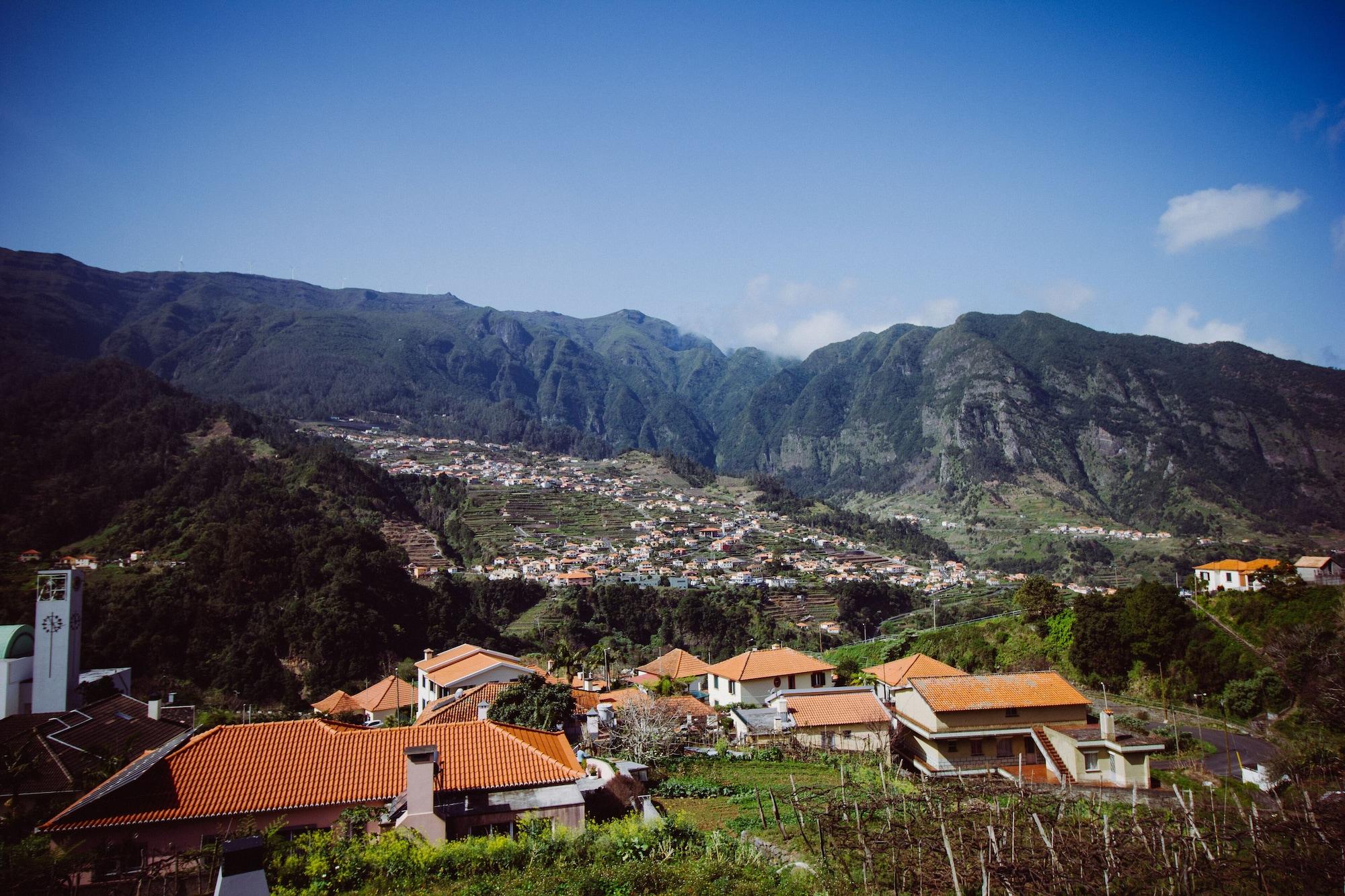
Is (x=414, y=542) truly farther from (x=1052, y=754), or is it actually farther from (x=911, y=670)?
(x=1052, y=754)

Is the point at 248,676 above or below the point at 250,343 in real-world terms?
below

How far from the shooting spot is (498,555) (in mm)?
77750

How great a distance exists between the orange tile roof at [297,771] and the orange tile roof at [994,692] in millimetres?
13933

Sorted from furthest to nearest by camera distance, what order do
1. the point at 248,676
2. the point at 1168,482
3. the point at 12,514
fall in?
the point at 1168,482 → the point at 12,514 → the point at 248,676

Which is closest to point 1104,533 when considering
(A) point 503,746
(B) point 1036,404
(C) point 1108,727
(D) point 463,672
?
(B) point 1036,404

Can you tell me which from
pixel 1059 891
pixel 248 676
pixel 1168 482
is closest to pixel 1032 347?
pixel 1168 482

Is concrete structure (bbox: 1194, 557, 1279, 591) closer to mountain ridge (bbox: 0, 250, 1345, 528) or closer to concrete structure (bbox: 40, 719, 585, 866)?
concrete structure (bbox: 40, 719, 585, 866)

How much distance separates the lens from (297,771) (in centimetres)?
1235

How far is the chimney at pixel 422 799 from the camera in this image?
1052 cm

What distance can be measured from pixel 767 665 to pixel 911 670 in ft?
20.4

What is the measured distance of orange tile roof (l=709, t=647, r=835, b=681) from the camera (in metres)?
33.9

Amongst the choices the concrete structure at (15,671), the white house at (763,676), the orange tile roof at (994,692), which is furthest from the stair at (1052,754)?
the concrete structure at (15,671)

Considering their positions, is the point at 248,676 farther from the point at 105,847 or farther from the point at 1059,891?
the point at 1059,891

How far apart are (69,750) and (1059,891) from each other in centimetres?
1735
